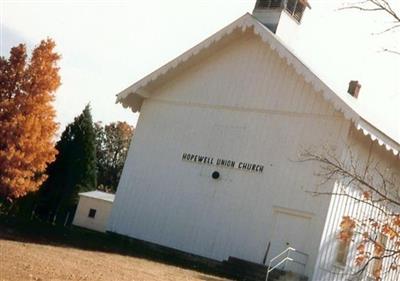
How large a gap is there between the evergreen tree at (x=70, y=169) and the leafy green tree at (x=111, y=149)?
96.0 feet

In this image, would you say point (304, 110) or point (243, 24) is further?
point (243, 24)

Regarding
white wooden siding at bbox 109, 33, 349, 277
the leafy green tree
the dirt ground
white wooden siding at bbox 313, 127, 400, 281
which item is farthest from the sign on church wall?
the leafy green tree

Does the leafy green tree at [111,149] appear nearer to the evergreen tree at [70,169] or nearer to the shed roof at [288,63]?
the evergreen tree at [70,169]

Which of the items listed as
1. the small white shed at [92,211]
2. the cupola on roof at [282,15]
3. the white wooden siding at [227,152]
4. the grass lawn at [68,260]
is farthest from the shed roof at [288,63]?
the small white shed at [92,211]

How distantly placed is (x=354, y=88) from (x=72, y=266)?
687 inches

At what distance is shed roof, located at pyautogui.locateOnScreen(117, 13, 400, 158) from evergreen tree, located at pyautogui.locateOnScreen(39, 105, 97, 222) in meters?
15.2

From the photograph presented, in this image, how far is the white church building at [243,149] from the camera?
1828cm

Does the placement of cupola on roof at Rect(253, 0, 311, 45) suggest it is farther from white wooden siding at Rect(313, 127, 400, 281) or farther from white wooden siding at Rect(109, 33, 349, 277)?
white wooden siding at Rect(313, 127, 400, 281)

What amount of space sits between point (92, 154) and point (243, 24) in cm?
2205

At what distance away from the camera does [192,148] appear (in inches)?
862

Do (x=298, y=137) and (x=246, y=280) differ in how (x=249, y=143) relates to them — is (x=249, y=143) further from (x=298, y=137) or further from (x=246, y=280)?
(x=246, y=280)

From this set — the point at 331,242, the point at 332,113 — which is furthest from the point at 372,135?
the point at 331,242

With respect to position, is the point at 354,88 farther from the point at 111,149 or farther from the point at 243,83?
the point at 111,149

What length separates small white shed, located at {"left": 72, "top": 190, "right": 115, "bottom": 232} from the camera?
137 feet
